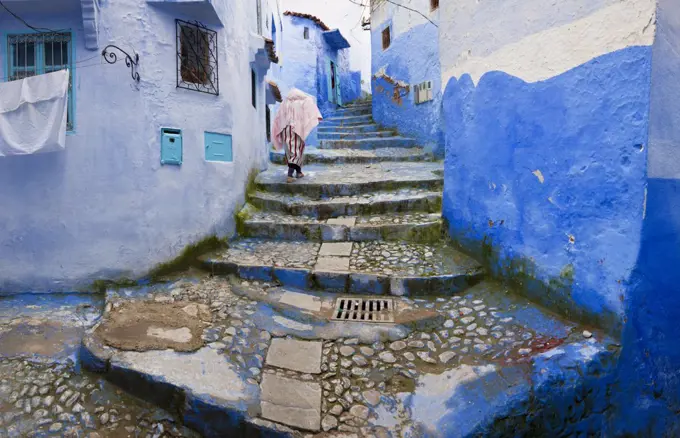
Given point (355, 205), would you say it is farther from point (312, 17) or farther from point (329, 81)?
point (329, 81)

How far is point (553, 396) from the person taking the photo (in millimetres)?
3074

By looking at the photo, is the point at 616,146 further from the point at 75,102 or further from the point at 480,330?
the point at 75,102

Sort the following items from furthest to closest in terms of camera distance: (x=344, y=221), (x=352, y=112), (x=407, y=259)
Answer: (x=352, y=112), (x=344, y=221), (x=407, y=259)

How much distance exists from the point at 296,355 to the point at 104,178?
2808 millimetres

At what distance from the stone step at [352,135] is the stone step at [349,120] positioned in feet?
4.77

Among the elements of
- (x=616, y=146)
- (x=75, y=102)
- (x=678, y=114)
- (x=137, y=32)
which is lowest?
(x=616, y=146)

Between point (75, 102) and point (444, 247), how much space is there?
4.29m

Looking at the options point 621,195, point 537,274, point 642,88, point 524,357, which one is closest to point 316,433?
point 524,357

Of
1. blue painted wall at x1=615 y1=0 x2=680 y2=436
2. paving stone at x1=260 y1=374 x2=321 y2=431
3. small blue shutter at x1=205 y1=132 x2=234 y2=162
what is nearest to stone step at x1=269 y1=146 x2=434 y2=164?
small blue shutter at x1=205 y1=132 x2=234 y2=162

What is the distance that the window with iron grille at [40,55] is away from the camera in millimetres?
4680

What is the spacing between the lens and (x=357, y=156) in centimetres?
956

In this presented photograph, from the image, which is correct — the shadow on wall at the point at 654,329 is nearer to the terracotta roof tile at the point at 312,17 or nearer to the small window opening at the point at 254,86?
the small window opening at the point at 254,86

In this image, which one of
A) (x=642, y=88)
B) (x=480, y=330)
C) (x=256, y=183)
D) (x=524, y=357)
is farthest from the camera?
(x=256, y=183)

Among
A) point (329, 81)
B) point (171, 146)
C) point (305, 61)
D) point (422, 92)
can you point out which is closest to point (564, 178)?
point (171, 146)
